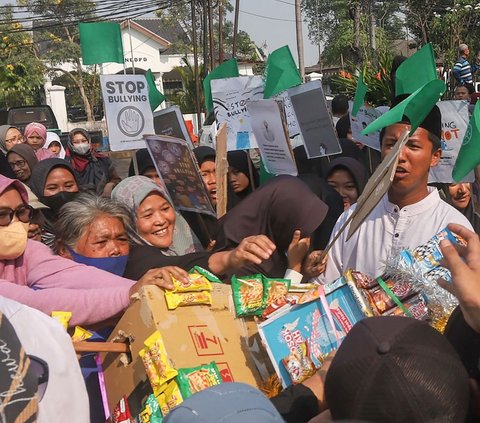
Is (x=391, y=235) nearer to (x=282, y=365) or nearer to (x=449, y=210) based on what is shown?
(x=449, y=210)

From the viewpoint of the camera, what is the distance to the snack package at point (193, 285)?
2.03m

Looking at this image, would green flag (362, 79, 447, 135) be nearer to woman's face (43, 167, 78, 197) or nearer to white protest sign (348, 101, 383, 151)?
white protest sign (348, 101, 383, 151)

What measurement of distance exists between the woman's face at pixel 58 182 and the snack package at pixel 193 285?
9.29 ft

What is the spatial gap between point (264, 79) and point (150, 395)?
12.0 ft

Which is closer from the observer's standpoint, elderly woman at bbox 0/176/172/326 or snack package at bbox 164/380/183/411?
snack package at bbox 164/380/183/411

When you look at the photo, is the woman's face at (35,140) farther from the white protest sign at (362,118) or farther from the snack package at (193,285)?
the snack package at (193,285)

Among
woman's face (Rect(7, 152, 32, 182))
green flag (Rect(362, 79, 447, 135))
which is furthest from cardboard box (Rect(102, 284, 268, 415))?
woman's face (Rect(7, 152, 32, 182))

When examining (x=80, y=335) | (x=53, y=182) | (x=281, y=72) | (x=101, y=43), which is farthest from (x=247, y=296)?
(x=101, y=43)

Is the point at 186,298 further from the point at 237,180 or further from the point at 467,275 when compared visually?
the point at 237,180

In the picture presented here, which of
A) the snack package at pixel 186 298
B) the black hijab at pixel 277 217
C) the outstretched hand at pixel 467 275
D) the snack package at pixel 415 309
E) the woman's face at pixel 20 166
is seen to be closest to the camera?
the outstretched hand at pixel 467 275

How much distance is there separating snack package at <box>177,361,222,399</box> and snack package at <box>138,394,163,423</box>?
8 cm

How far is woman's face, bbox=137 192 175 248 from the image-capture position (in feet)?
10.3

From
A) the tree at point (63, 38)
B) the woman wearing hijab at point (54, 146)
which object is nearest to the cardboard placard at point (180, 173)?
the woman wearing hijab at point (54, 146)

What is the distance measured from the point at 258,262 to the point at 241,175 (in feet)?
8.09
